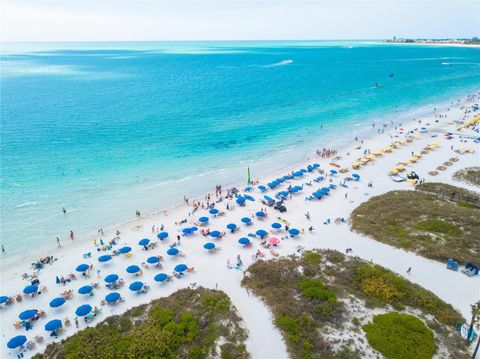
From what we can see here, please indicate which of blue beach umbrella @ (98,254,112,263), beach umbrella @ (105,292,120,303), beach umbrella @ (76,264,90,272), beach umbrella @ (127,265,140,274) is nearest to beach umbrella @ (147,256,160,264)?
beach umbrella @ (127,265,140,274)

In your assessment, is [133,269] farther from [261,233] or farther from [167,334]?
[261,233]

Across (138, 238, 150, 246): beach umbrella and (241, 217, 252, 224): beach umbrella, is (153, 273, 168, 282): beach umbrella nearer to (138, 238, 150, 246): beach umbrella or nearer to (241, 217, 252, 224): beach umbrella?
(138, 238, 150, 246): beach umbrella

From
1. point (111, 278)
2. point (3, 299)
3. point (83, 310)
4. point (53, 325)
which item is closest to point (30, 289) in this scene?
point (3, 299)

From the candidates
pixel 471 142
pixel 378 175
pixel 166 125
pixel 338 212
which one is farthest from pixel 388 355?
pixel 166 125

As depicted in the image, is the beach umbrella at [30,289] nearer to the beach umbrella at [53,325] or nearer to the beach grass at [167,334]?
the beach umbrella at [53,325]

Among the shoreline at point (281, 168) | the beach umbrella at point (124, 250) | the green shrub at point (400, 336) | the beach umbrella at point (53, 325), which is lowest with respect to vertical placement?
the shoreline at point (281, 168)

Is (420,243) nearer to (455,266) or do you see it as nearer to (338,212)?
(455,266)

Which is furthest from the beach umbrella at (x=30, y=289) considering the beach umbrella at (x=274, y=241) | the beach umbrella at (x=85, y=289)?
the beach umbrella at (x=274, y=241)
